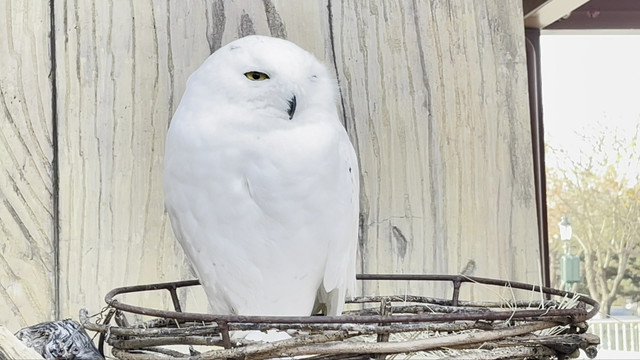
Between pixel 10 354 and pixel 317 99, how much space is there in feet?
1.20

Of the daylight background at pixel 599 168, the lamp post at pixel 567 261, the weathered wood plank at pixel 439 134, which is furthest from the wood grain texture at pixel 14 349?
the lamp post at pixel 567 261

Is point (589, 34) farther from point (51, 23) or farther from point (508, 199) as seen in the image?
point (51, 23)

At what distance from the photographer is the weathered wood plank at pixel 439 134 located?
1038mm

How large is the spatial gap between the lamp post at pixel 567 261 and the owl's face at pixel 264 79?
201 cm

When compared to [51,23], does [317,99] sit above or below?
below

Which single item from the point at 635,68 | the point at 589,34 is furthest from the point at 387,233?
the point at 635,68

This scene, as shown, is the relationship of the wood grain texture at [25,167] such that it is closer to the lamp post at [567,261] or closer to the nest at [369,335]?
the nest at [369,335]

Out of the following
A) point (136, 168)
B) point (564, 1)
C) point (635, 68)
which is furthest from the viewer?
point (635, 68)

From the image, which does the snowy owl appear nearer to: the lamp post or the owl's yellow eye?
the owl's yellow eye

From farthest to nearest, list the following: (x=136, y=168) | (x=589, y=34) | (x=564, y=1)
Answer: (x=589, y=34)
(x=564, y=1)
(x=136, y=168)

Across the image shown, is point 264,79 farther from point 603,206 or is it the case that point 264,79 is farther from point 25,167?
point 603,206

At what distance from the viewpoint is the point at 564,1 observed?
4.95ft

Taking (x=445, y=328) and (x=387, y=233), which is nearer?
(x=445, y=328)

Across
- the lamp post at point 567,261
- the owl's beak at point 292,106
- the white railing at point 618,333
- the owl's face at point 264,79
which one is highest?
the owl's face at point 264,79
